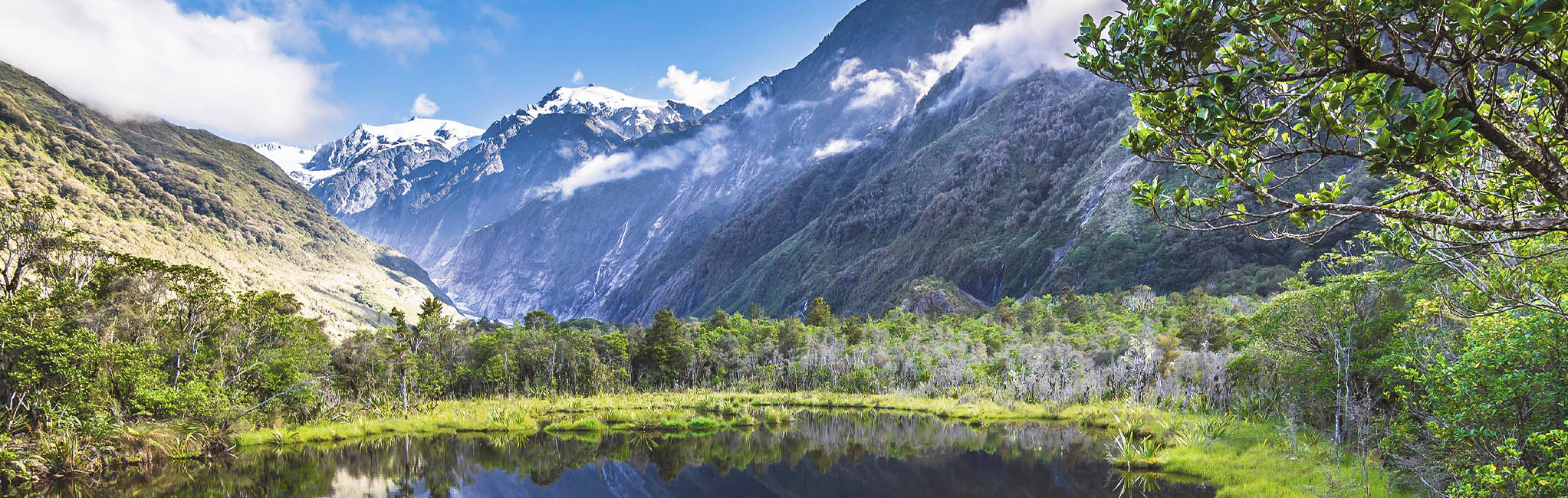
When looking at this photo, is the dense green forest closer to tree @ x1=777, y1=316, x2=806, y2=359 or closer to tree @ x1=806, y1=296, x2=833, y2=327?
tree @ x1=777, y1=316, x2=806, y2=359

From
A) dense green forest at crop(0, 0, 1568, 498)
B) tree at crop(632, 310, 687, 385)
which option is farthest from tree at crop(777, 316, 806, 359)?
tree at crop(632, 310, 687, 385)

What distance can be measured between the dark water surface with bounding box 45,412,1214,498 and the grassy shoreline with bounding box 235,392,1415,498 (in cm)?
206

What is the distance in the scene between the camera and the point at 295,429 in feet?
124

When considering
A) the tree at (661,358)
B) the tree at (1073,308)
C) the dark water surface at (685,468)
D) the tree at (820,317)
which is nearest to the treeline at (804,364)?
the tree at (661,358)

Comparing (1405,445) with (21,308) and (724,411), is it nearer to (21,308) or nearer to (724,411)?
(724,411)

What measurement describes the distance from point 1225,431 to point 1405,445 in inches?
732

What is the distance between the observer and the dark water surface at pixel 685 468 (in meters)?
25.7

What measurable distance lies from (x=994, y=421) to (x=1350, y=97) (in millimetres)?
43451

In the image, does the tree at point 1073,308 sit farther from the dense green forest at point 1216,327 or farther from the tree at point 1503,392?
the tree at point 1503,392

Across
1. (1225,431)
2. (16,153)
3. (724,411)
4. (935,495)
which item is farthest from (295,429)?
Answer: (16,153)

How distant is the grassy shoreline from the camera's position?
74.8 ft

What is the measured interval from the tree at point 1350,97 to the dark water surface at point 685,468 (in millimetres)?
22263

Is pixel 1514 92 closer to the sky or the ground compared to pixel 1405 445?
closer to the sky

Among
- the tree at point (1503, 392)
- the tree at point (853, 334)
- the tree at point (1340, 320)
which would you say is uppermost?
the tree at point (853, 334)
